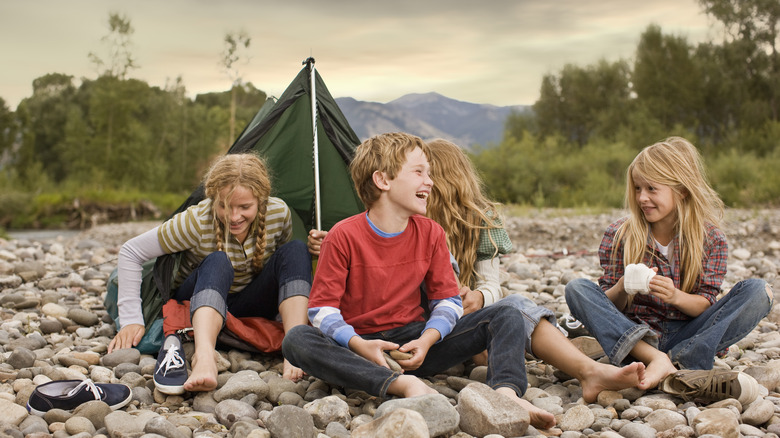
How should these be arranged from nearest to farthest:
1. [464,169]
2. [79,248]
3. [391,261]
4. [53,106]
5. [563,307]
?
[391,261], [464,169], [563,307], [79,248], [53,106]

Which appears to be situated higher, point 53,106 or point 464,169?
point 53,106

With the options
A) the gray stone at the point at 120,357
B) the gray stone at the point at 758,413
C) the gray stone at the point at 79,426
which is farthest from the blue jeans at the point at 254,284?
the gray stone at the point at 758,413

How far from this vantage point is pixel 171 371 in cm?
286

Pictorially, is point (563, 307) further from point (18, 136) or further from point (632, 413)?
point (18, 136)

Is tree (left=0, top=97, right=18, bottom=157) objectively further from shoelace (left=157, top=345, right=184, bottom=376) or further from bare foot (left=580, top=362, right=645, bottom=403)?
bare foot (left=580, top=362, right=645, bottom=403)

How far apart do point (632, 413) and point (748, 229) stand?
874 centimetres

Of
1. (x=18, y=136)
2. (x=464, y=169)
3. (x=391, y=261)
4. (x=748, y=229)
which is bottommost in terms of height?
(x=748, y=229)

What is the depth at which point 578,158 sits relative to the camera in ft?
69.4

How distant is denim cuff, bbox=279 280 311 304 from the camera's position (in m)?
3.32

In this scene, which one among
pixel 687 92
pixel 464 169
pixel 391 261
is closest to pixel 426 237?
pixel 391 261

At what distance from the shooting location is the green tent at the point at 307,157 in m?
4.40

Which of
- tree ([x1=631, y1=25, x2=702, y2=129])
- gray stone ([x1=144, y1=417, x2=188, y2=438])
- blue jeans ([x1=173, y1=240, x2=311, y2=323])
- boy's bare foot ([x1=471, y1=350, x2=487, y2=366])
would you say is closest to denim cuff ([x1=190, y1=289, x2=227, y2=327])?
blue jeans ([x1=173, y1=240, x2=311, y2=323])

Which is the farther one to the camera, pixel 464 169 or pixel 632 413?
pixel 464 169

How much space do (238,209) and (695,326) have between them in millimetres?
2252
